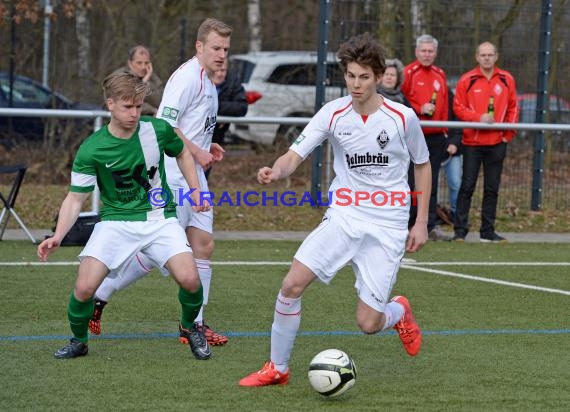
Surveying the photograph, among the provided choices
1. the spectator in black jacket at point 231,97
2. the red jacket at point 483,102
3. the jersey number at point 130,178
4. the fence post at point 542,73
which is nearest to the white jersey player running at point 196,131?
the jersey number at point 130,178

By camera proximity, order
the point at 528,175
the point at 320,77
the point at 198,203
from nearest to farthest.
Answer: the point at 198,203 → the point at 320,77 → the point at 528,175

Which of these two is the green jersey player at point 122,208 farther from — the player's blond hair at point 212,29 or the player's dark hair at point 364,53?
the player's dark hair at point 364,53

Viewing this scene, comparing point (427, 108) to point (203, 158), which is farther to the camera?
point (427, 108)

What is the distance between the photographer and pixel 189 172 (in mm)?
7074

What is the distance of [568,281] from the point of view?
33.7ft

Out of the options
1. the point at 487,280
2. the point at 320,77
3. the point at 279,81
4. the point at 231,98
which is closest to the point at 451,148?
the point at 320,77

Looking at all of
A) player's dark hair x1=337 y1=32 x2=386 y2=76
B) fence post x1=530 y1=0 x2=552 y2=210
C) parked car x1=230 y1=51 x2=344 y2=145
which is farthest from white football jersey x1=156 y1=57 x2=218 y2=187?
parked car x1=230 y1=51 x2=344 y2=145

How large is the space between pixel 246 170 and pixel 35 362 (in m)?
10.4

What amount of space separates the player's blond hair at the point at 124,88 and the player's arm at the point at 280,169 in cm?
90

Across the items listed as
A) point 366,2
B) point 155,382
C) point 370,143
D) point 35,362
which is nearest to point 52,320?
point 35,362

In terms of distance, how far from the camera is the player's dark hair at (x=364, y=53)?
6.35m

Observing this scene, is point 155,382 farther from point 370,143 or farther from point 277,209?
point 277,209

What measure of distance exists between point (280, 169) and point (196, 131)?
149 centimetres

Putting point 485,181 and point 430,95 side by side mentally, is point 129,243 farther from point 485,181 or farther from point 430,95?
point 485,181
